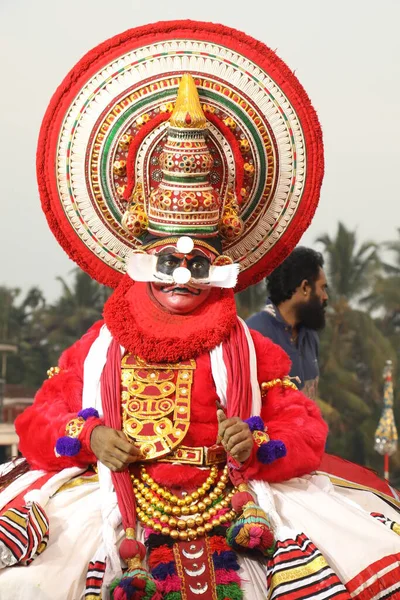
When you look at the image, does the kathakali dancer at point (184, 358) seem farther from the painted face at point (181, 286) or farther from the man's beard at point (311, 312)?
the man's beard at point (311, 312)

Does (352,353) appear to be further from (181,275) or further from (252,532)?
(252,532)

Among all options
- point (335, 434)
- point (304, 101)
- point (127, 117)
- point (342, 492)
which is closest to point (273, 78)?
point (304, 101)

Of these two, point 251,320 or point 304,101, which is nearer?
point 304,101

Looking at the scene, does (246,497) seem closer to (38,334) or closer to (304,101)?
(304,101)

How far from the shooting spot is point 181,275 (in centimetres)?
558

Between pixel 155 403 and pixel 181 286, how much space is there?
494mm

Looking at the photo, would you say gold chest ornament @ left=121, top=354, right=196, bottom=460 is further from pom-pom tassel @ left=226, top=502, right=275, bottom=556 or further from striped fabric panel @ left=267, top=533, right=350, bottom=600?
striped fabric panel @ left=267, top=533, right=350, bottom=600

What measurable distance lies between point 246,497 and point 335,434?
30.4 ft

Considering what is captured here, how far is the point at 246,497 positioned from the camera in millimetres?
5422

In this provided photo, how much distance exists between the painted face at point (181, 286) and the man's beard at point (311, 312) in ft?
6.46

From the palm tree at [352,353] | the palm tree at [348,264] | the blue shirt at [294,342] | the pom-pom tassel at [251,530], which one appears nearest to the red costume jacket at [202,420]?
the pom-pom tassel at [251,530]

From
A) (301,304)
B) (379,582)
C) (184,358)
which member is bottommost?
(379,582)

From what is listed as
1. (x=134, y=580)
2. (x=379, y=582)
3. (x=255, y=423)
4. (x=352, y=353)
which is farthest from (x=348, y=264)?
(x=134, y=580)

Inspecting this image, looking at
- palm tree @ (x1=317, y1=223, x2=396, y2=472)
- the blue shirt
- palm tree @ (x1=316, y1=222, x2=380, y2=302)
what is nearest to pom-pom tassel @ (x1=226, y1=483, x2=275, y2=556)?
the blue shirt
